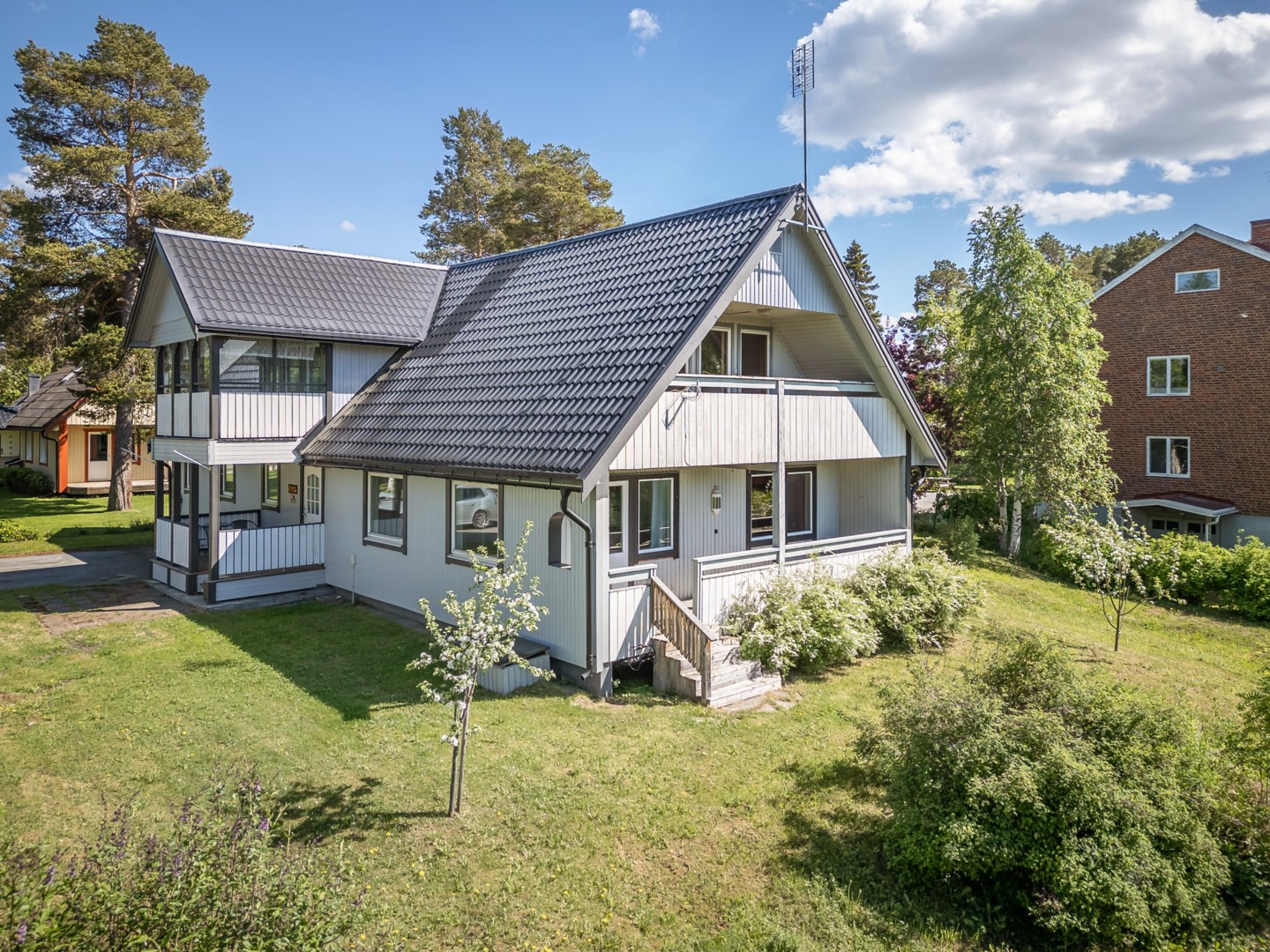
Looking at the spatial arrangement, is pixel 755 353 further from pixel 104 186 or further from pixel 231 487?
pixel 104 186

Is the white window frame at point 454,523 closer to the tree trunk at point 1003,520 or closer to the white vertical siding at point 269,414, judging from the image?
the white vertical siding at point 269,414

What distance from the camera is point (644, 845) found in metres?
6.95

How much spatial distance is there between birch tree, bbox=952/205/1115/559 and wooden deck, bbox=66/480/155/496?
110 ft

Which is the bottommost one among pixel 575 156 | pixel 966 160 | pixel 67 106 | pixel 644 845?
pixel 644 845

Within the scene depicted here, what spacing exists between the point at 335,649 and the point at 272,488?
306 inches

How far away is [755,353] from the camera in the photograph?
1545 cm

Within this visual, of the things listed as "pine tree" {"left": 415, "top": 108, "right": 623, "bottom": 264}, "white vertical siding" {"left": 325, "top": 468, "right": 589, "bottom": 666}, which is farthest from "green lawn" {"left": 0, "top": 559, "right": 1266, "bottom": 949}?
"pine tree" {"left": 415, "top": 108, "right": 623, "bottom": 264}

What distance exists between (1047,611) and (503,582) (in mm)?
14242

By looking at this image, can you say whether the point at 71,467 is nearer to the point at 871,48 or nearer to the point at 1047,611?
the point at 871,48

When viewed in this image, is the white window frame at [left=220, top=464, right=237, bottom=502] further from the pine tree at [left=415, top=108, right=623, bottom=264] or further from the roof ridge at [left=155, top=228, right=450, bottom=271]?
the pine tree at [left=415, top=108, right=623, bottom=264]

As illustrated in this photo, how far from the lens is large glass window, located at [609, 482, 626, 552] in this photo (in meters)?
12.3

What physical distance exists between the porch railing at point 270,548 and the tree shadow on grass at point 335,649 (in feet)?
3.42

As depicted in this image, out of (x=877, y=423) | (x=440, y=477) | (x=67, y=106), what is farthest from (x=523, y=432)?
(x=67, y=106)

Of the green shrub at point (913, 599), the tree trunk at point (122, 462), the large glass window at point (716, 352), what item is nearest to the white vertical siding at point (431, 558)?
the large glass window at point (716, 352)
